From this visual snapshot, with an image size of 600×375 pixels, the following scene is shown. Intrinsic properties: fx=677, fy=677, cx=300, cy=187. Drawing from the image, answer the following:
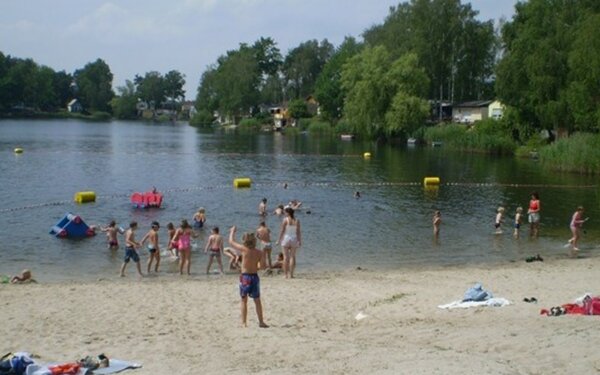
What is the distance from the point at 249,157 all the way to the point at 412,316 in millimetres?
58309

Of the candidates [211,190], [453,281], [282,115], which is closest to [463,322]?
[453,281]

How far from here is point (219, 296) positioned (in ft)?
56.4

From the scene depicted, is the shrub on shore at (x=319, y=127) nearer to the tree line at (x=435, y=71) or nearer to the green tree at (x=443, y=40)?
the tree line at (x=435, y=71)

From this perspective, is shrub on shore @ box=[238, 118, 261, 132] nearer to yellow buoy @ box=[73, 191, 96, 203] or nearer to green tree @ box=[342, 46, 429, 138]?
green tree @ box=[342, 46, 429, 138]

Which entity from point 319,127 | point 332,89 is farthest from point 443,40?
point 319,127

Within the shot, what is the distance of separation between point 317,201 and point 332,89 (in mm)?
84289

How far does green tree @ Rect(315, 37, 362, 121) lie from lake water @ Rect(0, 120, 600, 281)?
156ft

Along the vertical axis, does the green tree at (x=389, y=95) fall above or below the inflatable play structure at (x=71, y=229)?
above

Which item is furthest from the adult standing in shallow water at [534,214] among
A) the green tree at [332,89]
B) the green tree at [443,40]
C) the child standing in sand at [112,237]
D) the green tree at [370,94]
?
the green tree at [332,89]

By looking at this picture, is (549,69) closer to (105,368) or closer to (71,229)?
(71,229)

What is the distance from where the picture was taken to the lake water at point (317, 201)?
25047 mm

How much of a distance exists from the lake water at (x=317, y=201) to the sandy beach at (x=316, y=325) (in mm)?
3860

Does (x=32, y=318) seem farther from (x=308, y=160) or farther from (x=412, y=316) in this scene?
(x=308, y=160)

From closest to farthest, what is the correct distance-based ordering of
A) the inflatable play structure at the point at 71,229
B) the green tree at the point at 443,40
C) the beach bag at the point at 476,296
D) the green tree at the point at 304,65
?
the beach bag at the point at 476,296
the inflatable play structure at the point at 71,229
the green tree at the point at 443,40
the green tree at the point at 304,65
